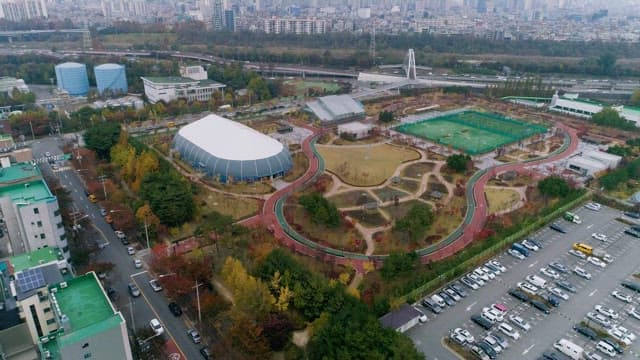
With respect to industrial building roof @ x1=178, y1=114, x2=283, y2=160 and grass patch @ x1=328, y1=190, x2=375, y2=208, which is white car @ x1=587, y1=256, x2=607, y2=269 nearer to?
grass patch @ x1=328, y1=190, x2=375, y2=208

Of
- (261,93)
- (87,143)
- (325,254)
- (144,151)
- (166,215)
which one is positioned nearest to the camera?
(325,254)

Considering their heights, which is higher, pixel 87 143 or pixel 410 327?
pixel 87 143

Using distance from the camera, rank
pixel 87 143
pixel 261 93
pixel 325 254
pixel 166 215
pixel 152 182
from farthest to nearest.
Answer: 1. pixel 261 93
2. pixel 87 143
3. pixel 152 182
4. pixel 166 215
5. pixel 325 254

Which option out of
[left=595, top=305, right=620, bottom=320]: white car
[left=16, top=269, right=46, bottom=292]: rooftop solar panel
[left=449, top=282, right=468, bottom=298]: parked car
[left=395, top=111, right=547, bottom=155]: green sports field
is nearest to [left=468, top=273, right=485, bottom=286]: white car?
[left=449, top=282, right=468, bottom=298]: parked car

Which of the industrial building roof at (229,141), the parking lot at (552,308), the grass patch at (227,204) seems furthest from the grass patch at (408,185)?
the grass patch at (227,204)

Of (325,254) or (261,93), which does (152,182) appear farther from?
(261,93)

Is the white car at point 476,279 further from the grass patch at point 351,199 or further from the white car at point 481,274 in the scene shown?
the grass patch at point 351,199

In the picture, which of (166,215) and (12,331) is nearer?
(12,331)

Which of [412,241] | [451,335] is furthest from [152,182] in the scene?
[451,335]
